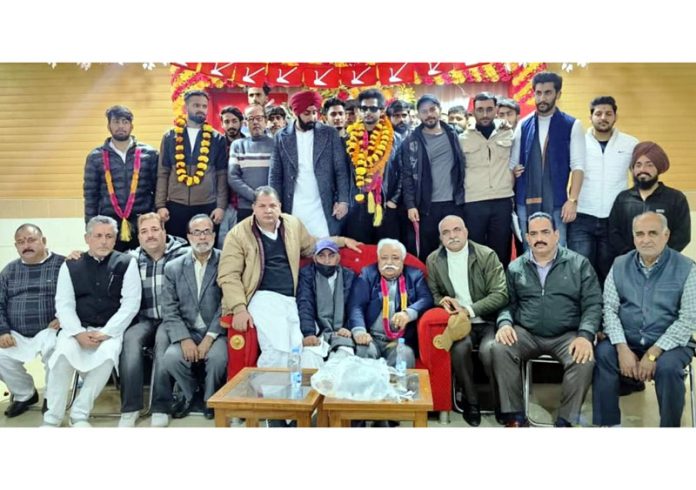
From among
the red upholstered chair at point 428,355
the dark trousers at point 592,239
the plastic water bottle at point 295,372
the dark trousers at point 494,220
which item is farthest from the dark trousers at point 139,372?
the dark trousers at point 592,239

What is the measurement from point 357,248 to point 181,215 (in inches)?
50.0

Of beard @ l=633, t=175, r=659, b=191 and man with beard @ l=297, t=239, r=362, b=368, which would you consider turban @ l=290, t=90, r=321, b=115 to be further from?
beard @ l=633, t=175, r=659, b=191

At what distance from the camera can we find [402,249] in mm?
4367

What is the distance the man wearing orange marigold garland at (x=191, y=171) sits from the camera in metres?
4.54

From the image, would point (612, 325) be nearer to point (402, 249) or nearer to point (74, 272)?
point (402, 249)

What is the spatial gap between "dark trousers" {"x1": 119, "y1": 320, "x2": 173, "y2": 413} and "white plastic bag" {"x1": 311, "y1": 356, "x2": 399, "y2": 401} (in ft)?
3.89

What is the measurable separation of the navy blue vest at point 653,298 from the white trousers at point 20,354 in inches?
149

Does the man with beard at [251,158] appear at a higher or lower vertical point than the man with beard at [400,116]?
lower

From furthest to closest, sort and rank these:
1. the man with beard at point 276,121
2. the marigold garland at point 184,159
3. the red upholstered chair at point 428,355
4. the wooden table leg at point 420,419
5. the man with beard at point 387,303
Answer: the man with beard at point 276,121 → the marigold garland at point 184,159 → the man with beard at point 387,303 → the red upholstered chair at point 428,355 → the wooden table leg at point 420,419

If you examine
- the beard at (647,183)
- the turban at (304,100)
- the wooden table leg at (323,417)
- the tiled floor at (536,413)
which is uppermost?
the turban at (304,100)

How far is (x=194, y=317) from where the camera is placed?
14.3ft

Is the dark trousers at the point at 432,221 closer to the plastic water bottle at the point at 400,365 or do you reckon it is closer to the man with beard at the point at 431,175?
the man with beard at the point at 431,175
